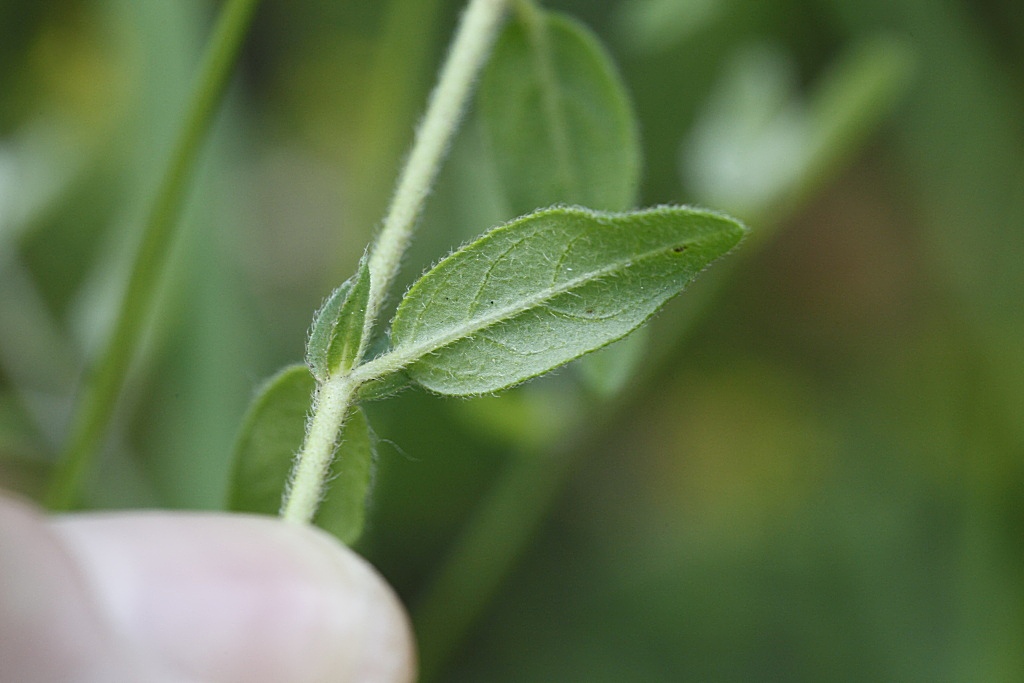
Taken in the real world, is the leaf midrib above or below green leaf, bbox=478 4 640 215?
below

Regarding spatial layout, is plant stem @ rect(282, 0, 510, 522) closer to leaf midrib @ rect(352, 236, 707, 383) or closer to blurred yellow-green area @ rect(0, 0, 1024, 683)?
leaf midrib @ rect(352, 236, 707, 383)

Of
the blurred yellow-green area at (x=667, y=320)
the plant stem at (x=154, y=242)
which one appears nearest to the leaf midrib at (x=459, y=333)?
the plant stem at (x=154, y=242)

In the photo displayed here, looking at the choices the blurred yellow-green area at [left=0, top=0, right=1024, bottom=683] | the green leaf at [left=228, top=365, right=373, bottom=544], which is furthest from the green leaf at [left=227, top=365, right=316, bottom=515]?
the blurred yellow-green area at [left=0, top=0, right=1024, bottom=683]

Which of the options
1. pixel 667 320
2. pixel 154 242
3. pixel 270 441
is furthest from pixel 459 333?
pixel 667 320

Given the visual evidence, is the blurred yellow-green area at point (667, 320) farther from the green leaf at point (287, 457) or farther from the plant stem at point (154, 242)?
the green leaf at point (287, 457)

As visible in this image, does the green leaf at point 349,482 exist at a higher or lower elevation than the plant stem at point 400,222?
lower

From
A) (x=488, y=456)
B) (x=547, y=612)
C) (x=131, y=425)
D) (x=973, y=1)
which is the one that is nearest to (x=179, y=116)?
(x=131, y=425)

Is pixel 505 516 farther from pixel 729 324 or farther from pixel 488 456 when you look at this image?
pixel 729 324
